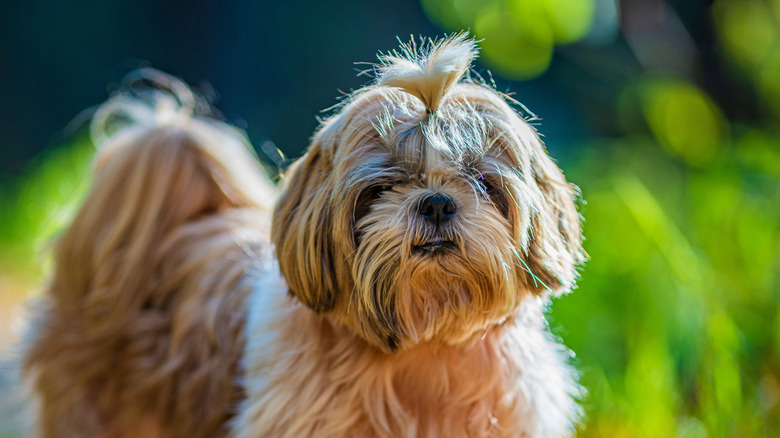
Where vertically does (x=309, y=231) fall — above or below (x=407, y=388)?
above

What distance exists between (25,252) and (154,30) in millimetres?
2953

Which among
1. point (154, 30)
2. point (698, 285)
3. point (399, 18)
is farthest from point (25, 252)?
point (698, 285)

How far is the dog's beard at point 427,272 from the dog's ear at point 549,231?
8 centimetres

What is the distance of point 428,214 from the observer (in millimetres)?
1941

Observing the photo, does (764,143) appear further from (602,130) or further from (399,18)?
(399,18)

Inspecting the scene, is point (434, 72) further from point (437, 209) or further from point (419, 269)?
point (419, 269)

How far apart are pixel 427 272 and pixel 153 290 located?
1.53m

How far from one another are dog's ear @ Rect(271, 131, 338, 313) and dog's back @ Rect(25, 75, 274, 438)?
643 millimetres

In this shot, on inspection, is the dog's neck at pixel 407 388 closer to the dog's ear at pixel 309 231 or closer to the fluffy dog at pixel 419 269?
the fluffy dog at pixel 419 269

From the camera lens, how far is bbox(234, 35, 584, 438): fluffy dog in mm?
1989

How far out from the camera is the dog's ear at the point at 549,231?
2.13m

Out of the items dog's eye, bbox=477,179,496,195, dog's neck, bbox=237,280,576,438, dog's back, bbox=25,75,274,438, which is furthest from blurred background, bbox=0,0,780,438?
dog's neck, bbox=237,280,576,438

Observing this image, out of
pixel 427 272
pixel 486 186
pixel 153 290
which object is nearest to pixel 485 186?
pixel 486 186

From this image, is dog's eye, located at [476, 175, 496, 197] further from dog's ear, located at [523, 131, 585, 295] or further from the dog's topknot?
the dog's topknot
